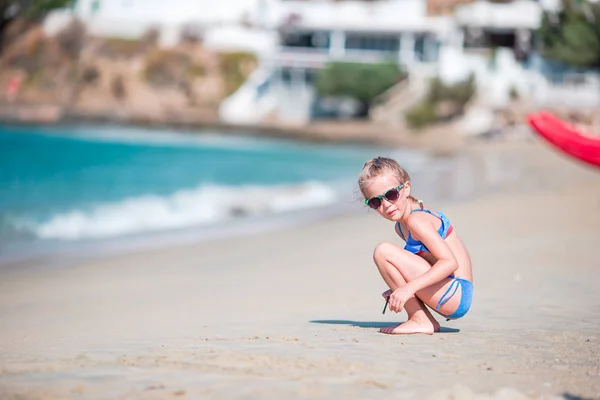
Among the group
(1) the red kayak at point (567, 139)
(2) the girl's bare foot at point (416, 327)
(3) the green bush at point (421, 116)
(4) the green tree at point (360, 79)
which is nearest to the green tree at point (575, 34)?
(3) the green bush at point (421, 116)

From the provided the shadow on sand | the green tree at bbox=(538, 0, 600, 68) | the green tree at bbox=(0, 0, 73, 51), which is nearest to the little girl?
the shadow on sand

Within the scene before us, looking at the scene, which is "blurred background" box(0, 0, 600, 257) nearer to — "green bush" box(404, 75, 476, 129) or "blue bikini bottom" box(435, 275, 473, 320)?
"green bush" box(404, 75, 476, 129)

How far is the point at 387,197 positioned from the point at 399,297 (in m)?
0.51

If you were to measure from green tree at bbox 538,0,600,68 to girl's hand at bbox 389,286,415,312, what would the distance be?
3878 centimetres

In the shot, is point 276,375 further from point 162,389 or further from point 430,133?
point 430,133

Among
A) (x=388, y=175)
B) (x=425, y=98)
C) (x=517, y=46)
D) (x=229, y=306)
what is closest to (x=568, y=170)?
(x=229, y=306)

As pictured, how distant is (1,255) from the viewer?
34.5 feet

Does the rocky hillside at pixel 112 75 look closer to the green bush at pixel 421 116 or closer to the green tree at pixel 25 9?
the green tree at pixel 25 9

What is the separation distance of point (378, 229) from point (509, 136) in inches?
1043

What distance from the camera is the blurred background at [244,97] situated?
18656mm

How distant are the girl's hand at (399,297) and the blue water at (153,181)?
8.66 metres

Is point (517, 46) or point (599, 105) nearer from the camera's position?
point (599, 105)

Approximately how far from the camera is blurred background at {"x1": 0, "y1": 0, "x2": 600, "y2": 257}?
18656 millimetres

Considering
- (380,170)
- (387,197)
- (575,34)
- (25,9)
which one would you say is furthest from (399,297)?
(25,9)
